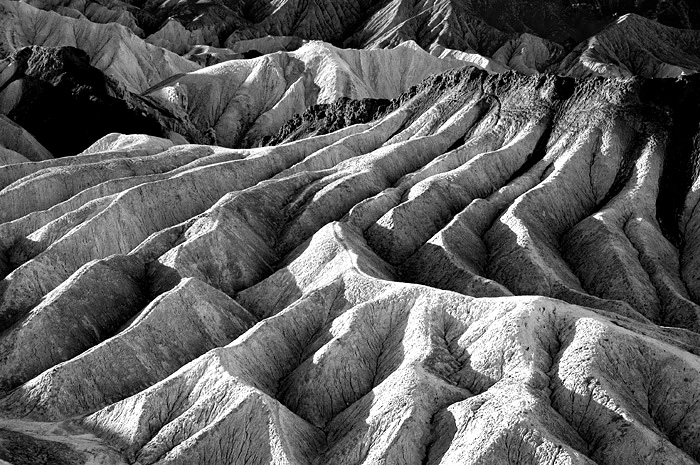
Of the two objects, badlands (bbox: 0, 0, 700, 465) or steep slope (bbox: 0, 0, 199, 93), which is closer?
badlands (bbox: 0, 0, 700, 465)

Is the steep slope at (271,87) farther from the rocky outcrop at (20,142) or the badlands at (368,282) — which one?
the rocky outcrop at (20,142)

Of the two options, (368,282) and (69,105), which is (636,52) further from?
(368,282)

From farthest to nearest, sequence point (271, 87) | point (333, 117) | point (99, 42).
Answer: point (99, 42) < point (271, 87) < point (333, 117)

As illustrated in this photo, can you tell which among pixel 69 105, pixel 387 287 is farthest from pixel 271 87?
pixel 387 287

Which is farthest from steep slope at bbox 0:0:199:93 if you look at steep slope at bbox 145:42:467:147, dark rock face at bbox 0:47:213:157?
dark rock face at bbox 0:47:213:157

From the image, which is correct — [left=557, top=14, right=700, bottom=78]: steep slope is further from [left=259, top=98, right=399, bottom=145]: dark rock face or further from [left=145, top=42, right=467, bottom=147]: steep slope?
[left=259, top=98, right=399, bottom=145]: dark rock face

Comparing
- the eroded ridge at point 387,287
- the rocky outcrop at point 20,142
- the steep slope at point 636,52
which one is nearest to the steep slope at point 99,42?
the rocky outcrop at point 20,142

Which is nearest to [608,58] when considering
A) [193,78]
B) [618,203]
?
[193,78]
